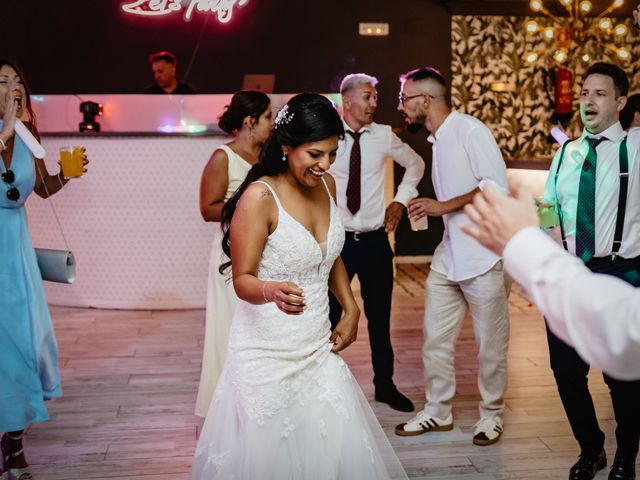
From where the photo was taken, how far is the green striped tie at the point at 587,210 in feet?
10.6

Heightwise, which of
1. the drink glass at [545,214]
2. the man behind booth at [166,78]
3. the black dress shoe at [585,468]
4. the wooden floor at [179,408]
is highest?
the man behind booth at [166,78]

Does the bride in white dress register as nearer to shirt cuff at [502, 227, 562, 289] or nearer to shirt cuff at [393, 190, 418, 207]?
shirt cuff at [502, 227, 562, 289]

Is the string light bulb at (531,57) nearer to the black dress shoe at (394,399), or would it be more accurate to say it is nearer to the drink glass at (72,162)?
the black dress shoe at (394,399)

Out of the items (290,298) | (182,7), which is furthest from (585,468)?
(182,7)

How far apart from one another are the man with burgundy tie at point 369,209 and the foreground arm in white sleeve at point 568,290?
2.73 metres

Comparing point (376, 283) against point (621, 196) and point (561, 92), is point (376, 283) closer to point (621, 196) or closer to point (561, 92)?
point (621, 196)

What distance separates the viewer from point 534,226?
4.83 ft

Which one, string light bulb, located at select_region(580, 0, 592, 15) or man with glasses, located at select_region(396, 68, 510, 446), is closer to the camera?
man with glasses, located at select_region(396, 68, 510, 446)

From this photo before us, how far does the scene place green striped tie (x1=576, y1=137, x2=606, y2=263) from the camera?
3234 millimetres

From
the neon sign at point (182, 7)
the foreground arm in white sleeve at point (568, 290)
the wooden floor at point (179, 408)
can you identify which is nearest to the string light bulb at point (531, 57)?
the neon sign at point (182, 7)

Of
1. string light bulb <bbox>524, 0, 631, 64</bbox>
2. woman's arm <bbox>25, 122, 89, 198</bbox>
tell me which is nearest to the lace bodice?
woman's arm <bbox>25, 122, 89, 198</bbox>

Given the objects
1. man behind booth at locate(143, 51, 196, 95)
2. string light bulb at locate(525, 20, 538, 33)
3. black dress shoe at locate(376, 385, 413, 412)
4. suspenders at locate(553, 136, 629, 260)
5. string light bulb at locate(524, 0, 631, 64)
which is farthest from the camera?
string light bulb at locate(524, 0, 631, 64)

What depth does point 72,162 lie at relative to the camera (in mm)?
3455

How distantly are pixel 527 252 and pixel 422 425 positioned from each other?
2.69 metres
